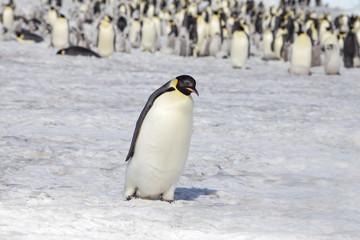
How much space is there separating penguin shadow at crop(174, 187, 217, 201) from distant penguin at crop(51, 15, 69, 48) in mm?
16180

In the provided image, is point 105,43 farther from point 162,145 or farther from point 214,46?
point 162,145

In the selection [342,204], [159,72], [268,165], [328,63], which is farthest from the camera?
[328,63]

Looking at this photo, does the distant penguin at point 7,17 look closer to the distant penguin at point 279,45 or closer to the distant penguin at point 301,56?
the distant penguin at point 279,45

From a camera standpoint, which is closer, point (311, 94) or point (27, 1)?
point (311, 94)

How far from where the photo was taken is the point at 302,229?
4.14 m

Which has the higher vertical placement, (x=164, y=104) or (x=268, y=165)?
(x=164, y=104)

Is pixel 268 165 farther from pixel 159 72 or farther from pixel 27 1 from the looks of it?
pixel 27 1

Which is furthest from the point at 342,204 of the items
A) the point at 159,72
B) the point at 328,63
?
the point at 328,63

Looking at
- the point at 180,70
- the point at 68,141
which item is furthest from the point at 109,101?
the point at 180,70

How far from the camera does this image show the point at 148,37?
22.6m

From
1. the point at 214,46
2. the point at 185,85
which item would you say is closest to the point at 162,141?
the point at 185,85

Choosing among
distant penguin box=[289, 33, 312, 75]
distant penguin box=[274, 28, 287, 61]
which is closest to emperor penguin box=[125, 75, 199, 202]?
distant penguin box=[289, 33, 312, 75]

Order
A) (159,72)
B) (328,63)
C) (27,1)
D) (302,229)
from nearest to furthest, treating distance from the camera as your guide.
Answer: (302,229) < (159,72) < (328,63) < (27,1)

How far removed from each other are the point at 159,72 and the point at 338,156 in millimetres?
9106
